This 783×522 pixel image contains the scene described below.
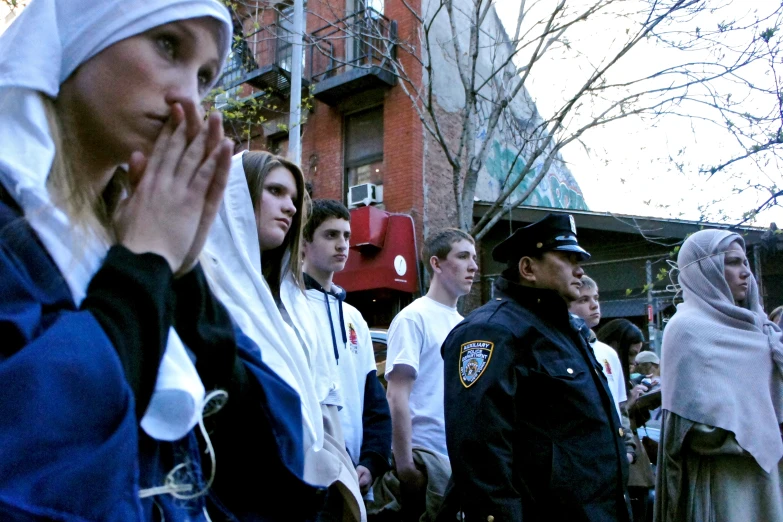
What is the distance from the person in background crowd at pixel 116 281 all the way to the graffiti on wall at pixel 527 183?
1185cm

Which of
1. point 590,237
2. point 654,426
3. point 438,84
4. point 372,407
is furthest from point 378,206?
point 372,407

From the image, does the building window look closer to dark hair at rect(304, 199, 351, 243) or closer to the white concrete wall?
the white concrete wall

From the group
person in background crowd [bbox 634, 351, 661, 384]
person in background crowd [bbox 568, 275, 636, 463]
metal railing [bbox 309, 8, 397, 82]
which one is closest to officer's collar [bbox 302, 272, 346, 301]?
person in background crowd [bbox 568, 275, 636, 463]

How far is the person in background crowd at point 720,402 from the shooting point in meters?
3.74

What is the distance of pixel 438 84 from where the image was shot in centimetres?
1374

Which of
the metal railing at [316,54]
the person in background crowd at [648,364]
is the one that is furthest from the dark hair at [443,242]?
the metal railing at [316,54]

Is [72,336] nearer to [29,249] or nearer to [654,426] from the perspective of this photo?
[29,249]

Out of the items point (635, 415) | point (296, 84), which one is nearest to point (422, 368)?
point (635, 415)

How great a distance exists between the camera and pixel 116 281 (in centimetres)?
87

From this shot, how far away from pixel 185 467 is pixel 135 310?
0.26 meters

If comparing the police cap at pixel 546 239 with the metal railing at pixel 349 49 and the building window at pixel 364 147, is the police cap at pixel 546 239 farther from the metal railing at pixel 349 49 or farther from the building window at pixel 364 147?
the building window at pixel 364 147

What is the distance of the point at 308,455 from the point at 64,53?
0.93 m

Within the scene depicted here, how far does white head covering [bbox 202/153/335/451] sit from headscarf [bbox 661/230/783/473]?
3136mm

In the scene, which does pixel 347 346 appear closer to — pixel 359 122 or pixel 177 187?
pixel 177 187
